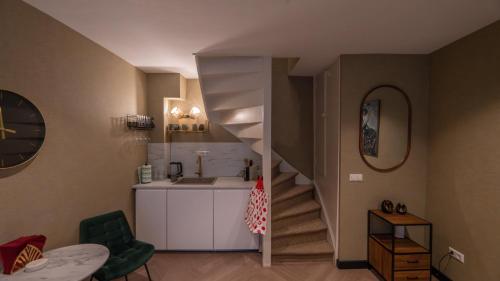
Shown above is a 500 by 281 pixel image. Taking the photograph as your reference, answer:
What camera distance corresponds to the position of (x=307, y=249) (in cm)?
280

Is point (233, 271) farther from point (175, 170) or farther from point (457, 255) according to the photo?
A: point (457, 255)

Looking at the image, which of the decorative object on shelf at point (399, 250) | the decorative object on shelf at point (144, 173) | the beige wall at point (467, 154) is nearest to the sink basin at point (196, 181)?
the decorative object on shelf at point (144, 173)

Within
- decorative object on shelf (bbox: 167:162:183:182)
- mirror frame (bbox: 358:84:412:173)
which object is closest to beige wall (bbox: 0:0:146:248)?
decorative object on shelf (bbox: 167:162:183:182)

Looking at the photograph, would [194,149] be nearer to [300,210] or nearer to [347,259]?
[300,210]

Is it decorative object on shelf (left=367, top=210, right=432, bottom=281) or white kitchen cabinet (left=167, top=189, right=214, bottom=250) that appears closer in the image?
decorative object on shelf (left=367, top=210, right=432, bottom=281)

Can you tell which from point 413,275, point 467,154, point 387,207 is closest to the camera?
point 467,154

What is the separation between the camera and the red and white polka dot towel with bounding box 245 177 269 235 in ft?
8.50

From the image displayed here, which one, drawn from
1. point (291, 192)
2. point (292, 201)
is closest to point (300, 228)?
point (292, 201)

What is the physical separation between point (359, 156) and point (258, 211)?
1332 mm

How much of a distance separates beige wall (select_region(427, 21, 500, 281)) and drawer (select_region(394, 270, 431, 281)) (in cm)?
27

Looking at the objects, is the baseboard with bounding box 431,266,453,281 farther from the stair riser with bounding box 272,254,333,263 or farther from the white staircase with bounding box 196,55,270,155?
the white staircase with bounding box 196,55,270,155

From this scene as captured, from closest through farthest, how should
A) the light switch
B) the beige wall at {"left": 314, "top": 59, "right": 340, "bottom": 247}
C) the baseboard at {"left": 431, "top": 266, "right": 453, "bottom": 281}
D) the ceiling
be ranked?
the ceiling, the baseboard at {"left": 431, "top": 266, "right": 453, "bottom": 281}, the light switch, the beige wall at {"left": 314, "top": 59, "right": 340, "bottom": 247}

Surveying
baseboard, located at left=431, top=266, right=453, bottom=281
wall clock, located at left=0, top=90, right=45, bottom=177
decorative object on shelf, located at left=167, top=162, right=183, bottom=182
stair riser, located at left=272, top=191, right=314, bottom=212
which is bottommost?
baseboard, located at left=431, top=266, right=453, bottom=281

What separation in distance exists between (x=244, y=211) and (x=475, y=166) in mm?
2384
